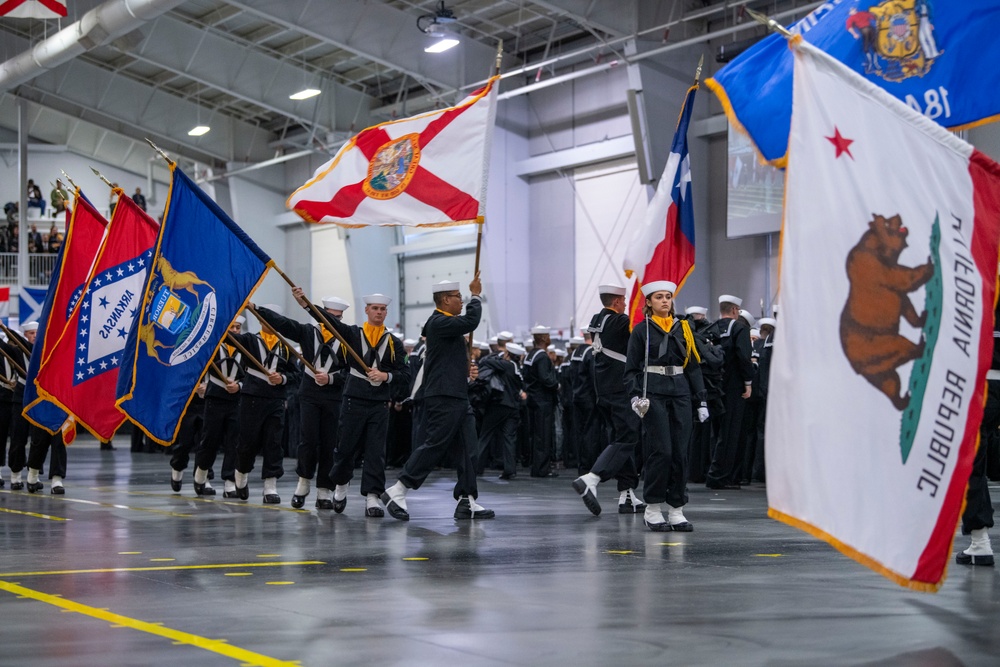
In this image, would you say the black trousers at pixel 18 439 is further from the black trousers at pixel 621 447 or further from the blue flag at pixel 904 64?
the blue flag at pixel 904 64

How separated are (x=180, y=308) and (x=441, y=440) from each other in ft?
7.17

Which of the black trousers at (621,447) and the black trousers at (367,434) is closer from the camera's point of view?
the black trousers at (621,447)

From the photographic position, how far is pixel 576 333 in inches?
1014

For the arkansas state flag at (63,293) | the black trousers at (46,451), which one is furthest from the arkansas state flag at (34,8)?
the black trousers at (46,451)

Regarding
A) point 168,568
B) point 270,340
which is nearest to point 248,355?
point 270,340

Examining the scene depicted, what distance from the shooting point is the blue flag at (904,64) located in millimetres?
6863

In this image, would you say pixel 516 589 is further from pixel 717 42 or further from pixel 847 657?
pixel 717 42

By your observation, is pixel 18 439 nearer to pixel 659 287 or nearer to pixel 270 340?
pixel 270 340

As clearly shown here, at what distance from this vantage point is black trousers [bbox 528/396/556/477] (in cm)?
1733

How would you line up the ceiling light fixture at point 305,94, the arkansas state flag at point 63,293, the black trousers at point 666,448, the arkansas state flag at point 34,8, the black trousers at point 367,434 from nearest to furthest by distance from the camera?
the black trousers at point 666,448
the black trousers at point 367,434
the arkansas state flag at point 63,293
the arkansas state flag at point 34,8
the ceiling light fixture at point 305,94

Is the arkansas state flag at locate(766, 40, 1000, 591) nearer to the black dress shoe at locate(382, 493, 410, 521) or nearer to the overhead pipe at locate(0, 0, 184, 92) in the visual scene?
the black dress shoe at locate(382, 493, 410, 521)

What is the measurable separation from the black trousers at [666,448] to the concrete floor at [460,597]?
1.05 ft

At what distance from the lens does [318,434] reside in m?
11.5

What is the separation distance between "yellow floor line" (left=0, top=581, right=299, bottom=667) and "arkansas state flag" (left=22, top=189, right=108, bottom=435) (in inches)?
248
